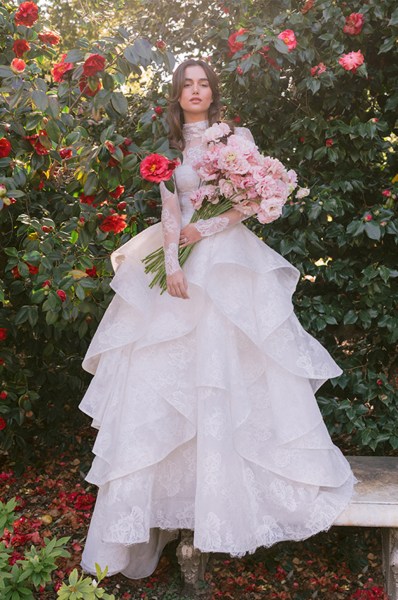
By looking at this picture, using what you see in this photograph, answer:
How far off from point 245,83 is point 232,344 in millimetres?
1205

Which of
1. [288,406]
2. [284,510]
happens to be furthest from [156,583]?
[288,406]

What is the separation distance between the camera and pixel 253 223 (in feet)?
11.0

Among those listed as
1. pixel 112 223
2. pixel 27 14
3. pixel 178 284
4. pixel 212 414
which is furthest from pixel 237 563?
pixel 27 14

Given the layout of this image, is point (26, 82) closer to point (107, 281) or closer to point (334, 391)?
point (107, 281)

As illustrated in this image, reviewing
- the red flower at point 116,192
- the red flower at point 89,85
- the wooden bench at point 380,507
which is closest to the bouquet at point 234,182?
the red flower at point 116,192

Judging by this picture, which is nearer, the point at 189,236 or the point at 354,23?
the point at 189,236

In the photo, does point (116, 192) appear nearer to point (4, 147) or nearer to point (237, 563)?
point (4, 147)

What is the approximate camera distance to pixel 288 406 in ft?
8.00

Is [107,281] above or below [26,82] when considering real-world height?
below

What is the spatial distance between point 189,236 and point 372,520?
4.06 ft

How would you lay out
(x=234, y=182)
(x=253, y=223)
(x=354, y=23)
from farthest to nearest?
(x=253, y=223), (x=354, y=23), (x=234, y=182)

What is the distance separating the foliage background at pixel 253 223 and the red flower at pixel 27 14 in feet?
0.09

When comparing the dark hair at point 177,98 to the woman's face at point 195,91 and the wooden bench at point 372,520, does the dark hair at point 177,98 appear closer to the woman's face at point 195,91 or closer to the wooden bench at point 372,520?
the woman's face at point 195,91

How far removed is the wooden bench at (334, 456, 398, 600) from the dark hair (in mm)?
1519
